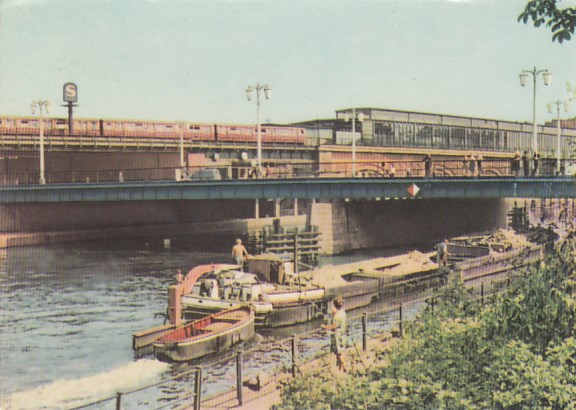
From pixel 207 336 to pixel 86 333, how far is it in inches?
291

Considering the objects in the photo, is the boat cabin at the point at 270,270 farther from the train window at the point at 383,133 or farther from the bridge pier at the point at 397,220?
the train window at the point at 383,133

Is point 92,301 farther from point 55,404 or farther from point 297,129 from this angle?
point 297,129

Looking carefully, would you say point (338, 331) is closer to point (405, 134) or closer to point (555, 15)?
point (555, 15)

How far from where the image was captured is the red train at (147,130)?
71250 millimetres

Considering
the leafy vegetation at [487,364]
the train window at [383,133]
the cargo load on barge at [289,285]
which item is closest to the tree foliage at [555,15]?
the leafy vegetation at [487,364]

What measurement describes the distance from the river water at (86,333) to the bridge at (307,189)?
17.1ft

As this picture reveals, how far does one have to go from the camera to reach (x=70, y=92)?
82.5m

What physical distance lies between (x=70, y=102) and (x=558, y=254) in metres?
76.9

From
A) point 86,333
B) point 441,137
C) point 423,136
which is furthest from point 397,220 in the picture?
point 441,137

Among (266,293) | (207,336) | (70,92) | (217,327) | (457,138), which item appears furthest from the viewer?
(457,138)

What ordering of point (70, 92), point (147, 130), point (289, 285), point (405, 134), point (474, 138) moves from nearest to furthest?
point (289, 285) < point (147, 130) < point (70, 92) < point (405, 134) < point (474, 138)

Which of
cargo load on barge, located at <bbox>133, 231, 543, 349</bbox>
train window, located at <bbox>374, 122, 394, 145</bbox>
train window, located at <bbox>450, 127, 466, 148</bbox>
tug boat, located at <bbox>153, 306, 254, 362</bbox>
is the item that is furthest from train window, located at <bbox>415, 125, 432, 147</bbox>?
tug boat, located at <bbox>153, 306, 254, 362</bbox>

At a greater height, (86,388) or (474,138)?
(474,138)

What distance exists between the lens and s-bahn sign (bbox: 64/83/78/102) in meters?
80.9
